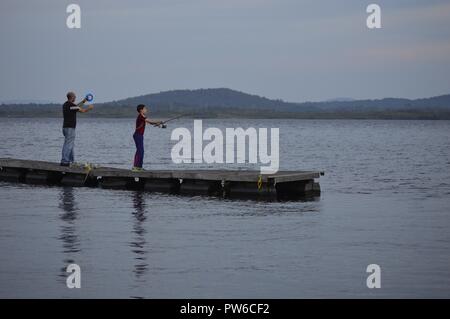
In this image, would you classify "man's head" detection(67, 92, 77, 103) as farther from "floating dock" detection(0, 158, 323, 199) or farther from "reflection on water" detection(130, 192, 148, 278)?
"reflection on water" detection(130, 192, 148, 278)

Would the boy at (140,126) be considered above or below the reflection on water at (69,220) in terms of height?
above

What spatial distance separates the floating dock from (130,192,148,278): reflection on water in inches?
49.2

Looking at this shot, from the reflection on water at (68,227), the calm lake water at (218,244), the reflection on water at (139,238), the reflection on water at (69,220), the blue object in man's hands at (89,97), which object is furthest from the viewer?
the blue object in man's hands at (89,97)

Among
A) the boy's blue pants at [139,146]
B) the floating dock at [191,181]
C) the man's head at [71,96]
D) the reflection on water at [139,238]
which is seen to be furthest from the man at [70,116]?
the reflection on water at [139,238]

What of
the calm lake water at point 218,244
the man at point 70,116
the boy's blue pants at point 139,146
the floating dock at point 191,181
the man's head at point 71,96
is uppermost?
the man's head at point 71,96

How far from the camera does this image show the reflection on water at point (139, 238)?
567 inches

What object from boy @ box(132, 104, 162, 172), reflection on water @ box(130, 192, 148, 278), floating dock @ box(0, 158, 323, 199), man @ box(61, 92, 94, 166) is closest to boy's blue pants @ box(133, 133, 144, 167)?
boy @ box(132, 104, 162, 172)

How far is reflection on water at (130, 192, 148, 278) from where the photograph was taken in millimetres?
14391

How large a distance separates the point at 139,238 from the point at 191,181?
779 centimetres

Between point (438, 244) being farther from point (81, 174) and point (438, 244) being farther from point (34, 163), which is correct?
point (34, 163)

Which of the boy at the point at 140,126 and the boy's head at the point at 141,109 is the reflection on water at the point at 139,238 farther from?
the boy's head at the point at 141,109

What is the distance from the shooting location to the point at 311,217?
2078 cm

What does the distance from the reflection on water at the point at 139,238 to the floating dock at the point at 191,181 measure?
1.25m
